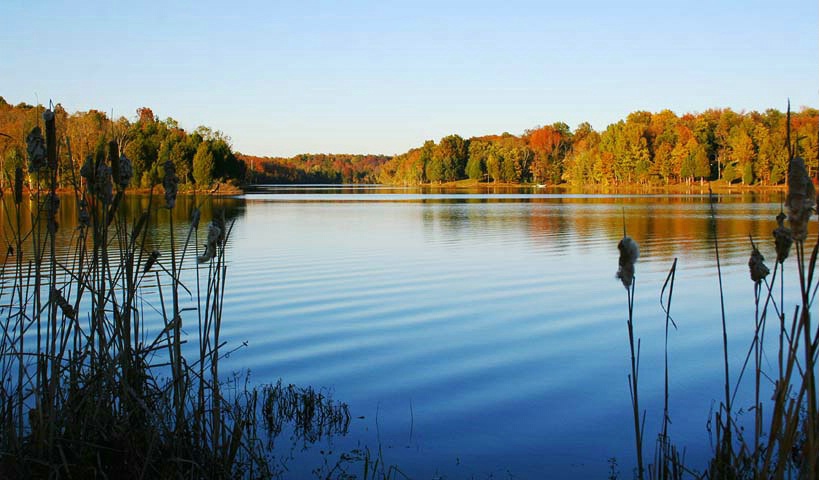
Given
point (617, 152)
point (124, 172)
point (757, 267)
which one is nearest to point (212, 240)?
point (124, 172)

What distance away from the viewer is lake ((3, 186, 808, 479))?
18.7ft

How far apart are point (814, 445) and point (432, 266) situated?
1544 centimetres

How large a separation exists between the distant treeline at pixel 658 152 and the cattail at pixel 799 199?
5964 centimetres

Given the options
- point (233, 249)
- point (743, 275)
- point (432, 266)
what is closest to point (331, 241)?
point (233, 249)

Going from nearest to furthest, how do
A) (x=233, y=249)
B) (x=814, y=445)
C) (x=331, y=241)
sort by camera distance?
(x=814, y=445)
(x=233, y=249)
(x=331, y=241)

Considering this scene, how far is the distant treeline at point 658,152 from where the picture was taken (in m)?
84.8

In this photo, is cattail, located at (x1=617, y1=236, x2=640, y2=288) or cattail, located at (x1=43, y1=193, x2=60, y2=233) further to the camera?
cattail, located at (x1=43, y1=193, x2=60, y2=233)

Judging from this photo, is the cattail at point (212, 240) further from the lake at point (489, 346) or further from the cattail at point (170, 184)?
the lake at point (489, 346)

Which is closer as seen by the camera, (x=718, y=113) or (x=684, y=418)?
(x=684, y=418)

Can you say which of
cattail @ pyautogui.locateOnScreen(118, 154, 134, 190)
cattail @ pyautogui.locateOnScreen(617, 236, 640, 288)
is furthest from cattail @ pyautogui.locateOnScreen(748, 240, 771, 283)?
cattail @ pyautogui.locateOnScreen(118, 154, 134, 190)

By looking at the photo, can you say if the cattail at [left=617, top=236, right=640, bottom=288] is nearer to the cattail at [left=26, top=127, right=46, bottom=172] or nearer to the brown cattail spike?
the brown cattail spike

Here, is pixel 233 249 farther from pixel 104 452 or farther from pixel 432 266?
pixel 104 452

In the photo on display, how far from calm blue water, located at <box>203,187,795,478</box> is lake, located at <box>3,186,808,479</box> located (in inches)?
1.0

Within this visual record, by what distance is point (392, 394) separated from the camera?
7.06 meters
